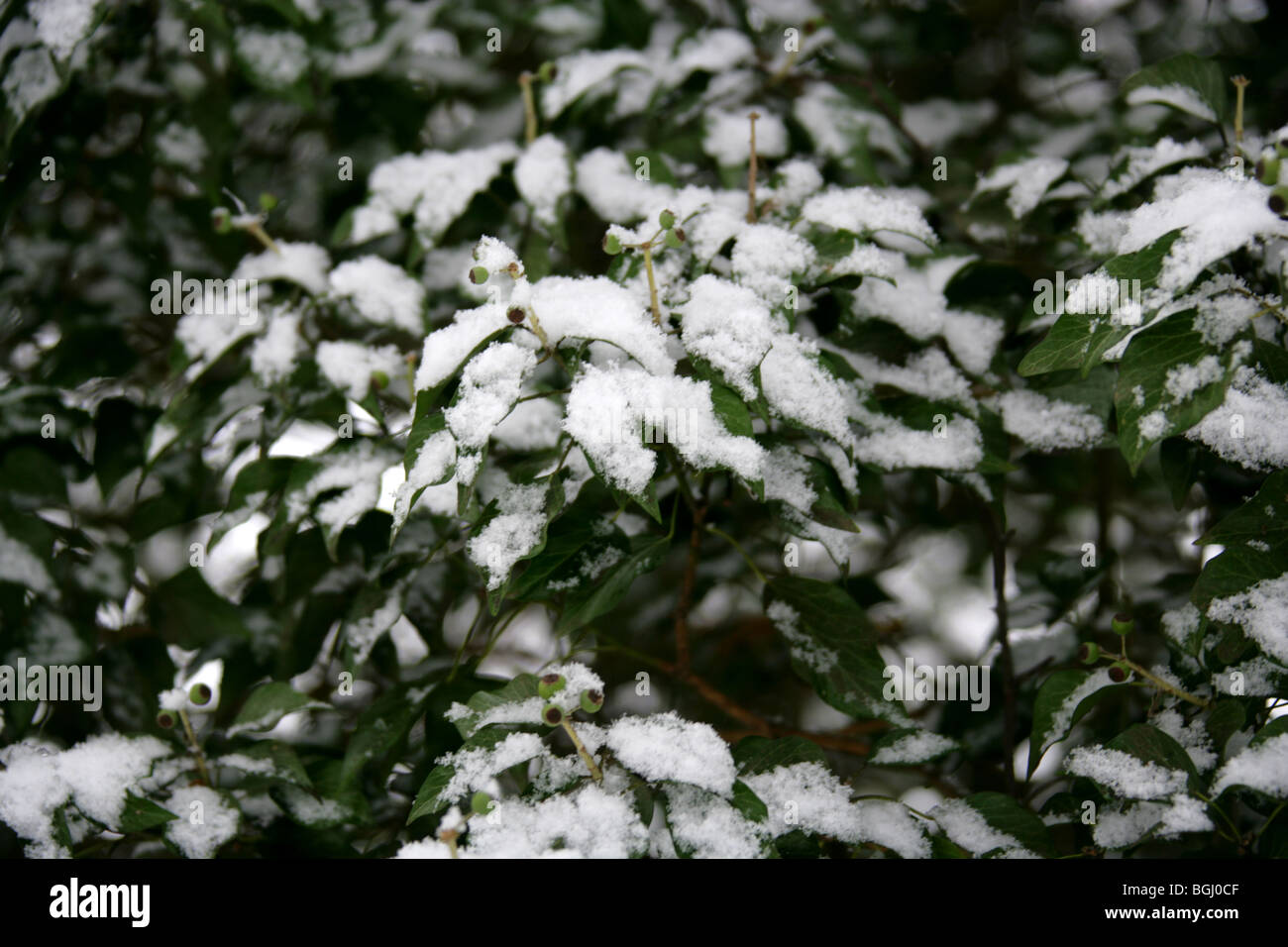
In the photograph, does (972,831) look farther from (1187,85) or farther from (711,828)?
(1187,85)

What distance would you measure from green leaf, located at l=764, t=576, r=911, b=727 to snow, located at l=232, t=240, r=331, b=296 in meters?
0.81

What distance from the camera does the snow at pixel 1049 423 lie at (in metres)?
1.30

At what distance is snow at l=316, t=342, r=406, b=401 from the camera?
Answer: 1.32m

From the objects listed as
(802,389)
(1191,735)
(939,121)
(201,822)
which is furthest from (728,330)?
(939,121)

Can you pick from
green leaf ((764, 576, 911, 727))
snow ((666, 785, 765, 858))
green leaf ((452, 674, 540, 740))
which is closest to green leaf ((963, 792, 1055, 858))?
green leaf ((764, 576, 911, 727))

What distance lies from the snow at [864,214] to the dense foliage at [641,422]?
11 mm

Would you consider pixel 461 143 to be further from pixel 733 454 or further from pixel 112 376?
pixel 733 454

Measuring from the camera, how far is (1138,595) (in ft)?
5.66

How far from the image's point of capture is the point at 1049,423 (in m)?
1.32

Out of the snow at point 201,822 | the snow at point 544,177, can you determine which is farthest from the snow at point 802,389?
the snow at point 201,822

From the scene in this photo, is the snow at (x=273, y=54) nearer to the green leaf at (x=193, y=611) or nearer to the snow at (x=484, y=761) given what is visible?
the green leaf at (x=193, y=611)

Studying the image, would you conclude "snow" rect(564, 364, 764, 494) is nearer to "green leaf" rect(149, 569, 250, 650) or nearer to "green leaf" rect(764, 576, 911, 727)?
"green leaf" rect(764, 576, 911, 727)

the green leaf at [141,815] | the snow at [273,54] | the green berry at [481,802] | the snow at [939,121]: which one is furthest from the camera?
the snow at [939,121]

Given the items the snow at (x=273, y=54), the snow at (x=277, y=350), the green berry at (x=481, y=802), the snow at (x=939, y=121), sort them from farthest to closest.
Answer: the snow at (x=939, y=121)
the snow at (x=273, y=54)
the snow at (x=277, y=350)
the green berry at (x=481, y=802)
